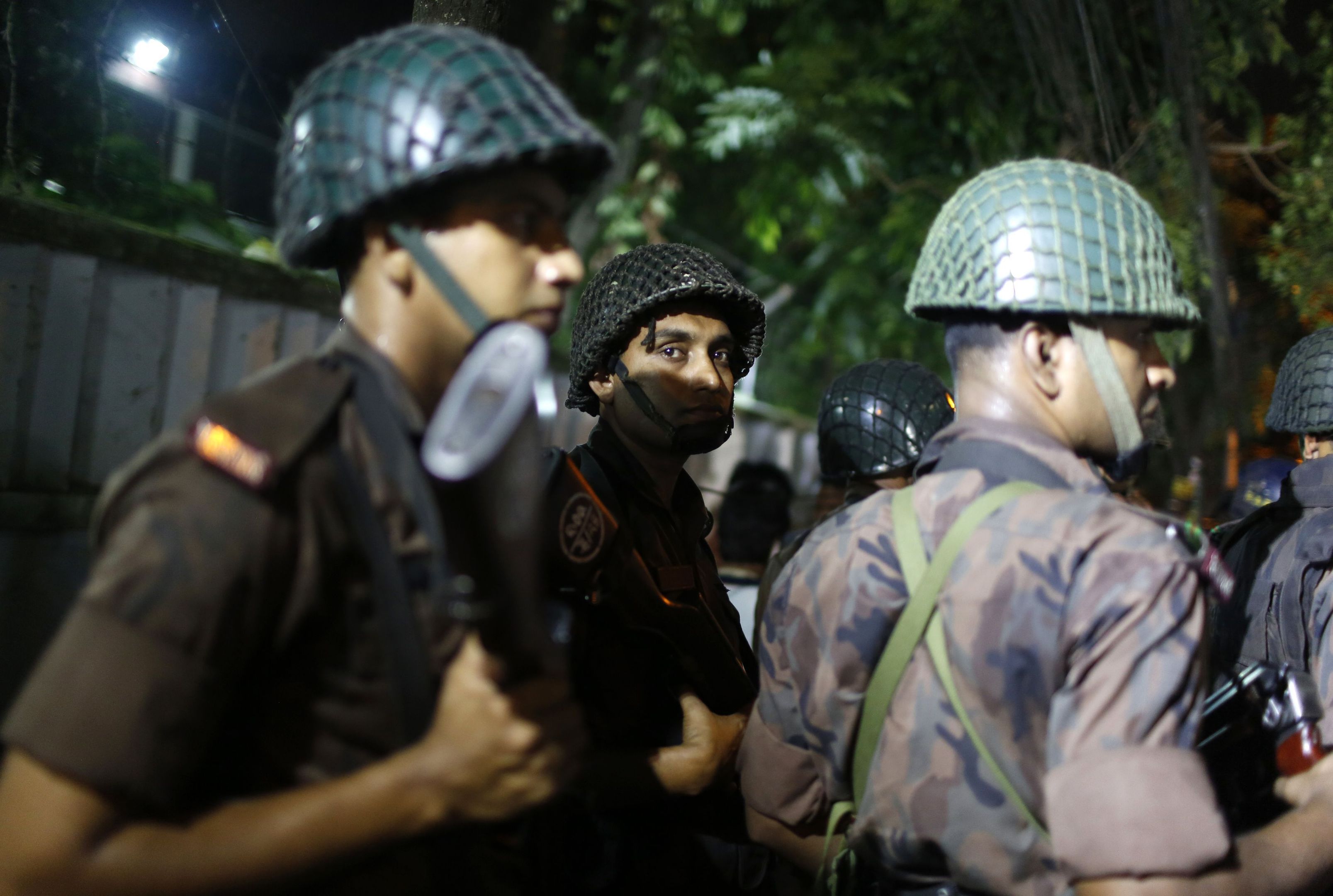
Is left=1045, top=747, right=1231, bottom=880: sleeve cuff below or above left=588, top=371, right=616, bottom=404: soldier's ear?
below

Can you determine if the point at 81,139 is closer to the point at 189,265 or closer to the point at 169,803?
the point at 189,265

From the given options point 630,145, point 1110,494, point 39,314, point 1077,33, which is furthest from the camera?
point 630,145

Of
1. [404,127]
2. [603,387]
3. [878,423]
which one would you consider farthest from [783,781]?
[878,423]

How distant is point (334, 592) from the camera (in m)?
1.25

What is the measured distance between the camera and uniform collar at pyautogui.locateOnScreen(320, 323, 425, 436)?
52.2 inches

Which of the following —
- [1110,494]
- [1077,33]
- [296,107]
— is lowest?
[1110,494]

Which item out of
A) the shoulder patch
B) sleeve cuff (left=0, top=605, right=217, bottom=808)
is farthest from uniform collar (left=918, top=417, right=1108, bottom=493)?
sleeve cuff (left=0, top=605, right=217, bottom=808)

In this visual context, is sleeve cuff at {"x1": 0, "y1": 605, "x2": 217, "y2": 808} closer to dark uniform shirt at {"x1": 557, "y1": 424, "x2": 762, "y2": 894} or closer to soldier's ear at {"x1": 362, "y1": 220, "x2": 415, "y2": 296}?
soldier's ear at {"x1": 362, "y1": 220, "x2": 415, "y2": 296}

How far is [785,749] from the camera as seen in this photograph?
1.95 metres

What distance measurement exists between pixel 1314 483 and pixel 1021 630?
246 cm

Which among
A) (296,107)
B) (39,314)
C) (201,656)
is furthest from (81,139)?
(201,656)

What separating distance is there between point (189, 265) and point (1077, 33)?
285 inches

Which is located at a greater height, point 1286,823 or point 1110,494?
point 1110,494

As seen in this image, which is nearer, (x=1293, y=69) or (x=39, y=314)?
(x=39, y=314)
